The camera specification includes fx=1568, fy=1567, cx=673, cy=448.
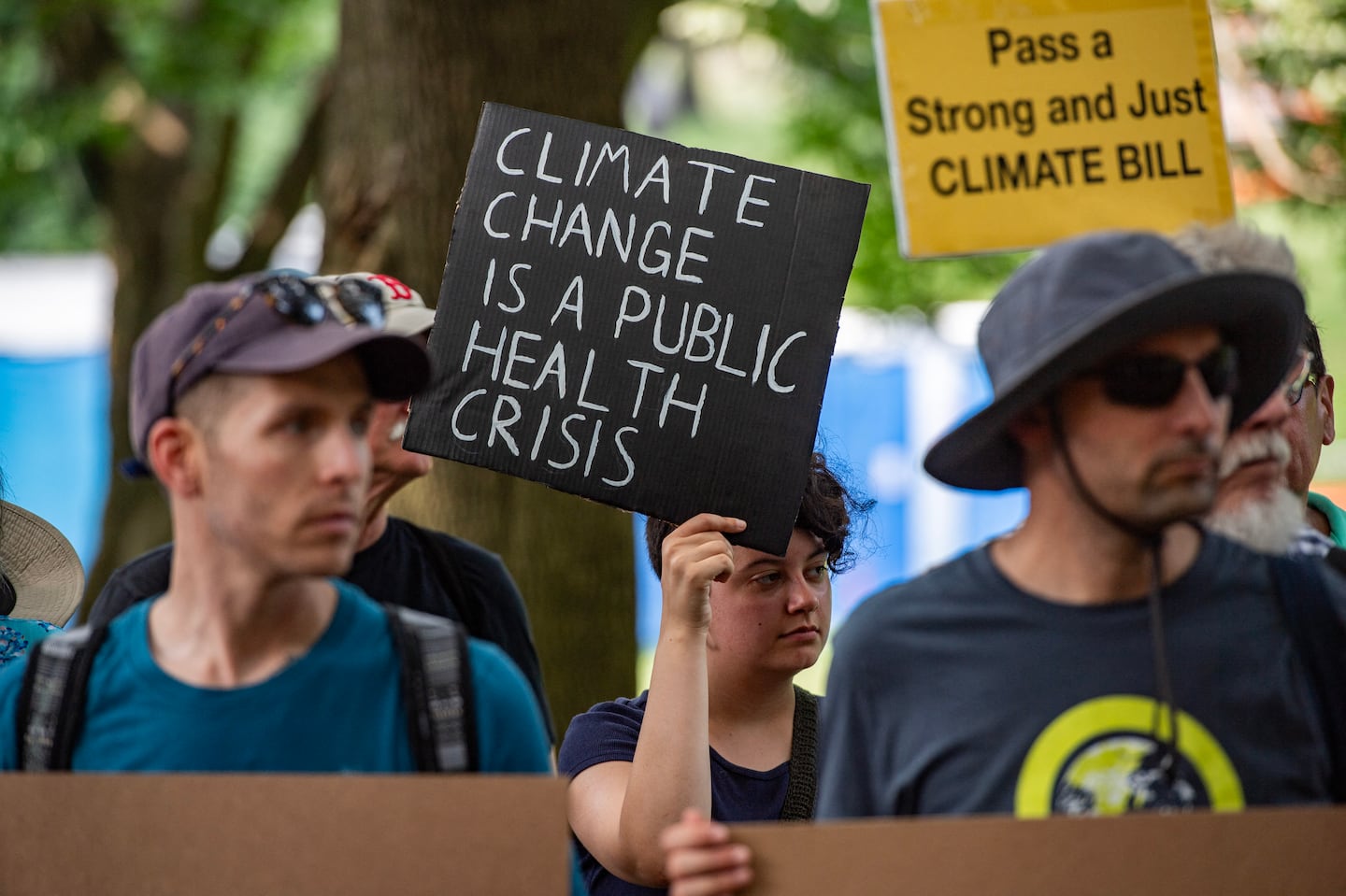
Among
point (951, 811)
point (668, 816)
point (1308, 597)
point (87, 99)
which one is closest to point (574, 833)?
point (668, 816)

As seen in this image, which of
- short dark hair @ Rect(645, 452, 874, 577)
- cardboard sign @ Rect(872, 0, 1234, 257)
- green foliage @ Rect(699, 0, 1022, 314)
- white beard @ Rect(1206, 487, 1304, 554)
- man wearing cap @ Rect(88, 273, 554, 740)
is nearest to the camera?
white beard @ Rect(1206, 487, 1304, 554)

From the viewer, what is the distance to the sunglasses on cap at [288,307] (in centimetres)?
212

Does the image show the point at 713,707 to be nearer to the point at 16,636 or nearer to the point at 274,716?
the point at 274,716

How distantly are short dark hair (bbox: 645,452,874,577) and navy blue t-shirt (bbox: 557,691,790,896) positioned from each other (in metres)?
0.30

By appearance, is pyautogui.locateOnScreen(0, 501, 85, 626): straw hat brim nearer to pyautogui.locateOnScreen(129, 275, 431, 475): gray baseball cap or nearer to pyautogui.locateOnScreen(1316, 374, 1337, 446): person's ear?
pyautogui.locateOnScreen(129, 275, 431, 475): gray baseball cap

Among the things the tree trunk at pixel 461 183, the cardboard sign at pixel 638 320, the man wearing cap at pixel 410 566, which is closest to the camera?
the man wearing cap at pixel 410 566

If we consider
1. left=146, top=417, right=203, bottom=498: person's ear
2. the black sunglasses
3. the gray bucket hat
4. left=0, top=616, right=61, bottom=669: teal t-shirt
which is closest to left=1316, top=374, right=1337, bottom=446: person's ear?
the gray bucket hat

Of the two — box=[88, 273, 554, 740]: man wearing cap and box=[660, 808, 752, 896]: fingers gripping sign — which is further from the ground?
box=[88, 273, 554, 740]: man wearing cap

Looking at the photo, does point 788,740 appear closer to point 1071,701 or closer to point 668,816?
point 668,816

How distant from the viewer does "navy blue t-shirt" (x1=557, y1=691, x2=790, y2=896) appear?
9.06 feet

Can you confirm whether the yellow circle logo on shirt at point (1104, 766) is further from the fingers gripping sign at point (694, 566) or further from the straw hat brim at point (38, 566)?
the straw hat brim at point (38, 566)

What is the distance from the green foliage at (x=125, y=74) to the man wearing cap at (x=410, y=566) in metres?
5.62

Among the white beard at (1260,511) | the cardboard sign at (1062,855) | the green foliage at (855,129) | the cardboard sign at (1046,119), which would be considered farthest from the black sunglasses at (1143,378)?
the green foliage at (855,129)

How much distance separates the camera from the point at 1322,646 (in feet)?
7.11
